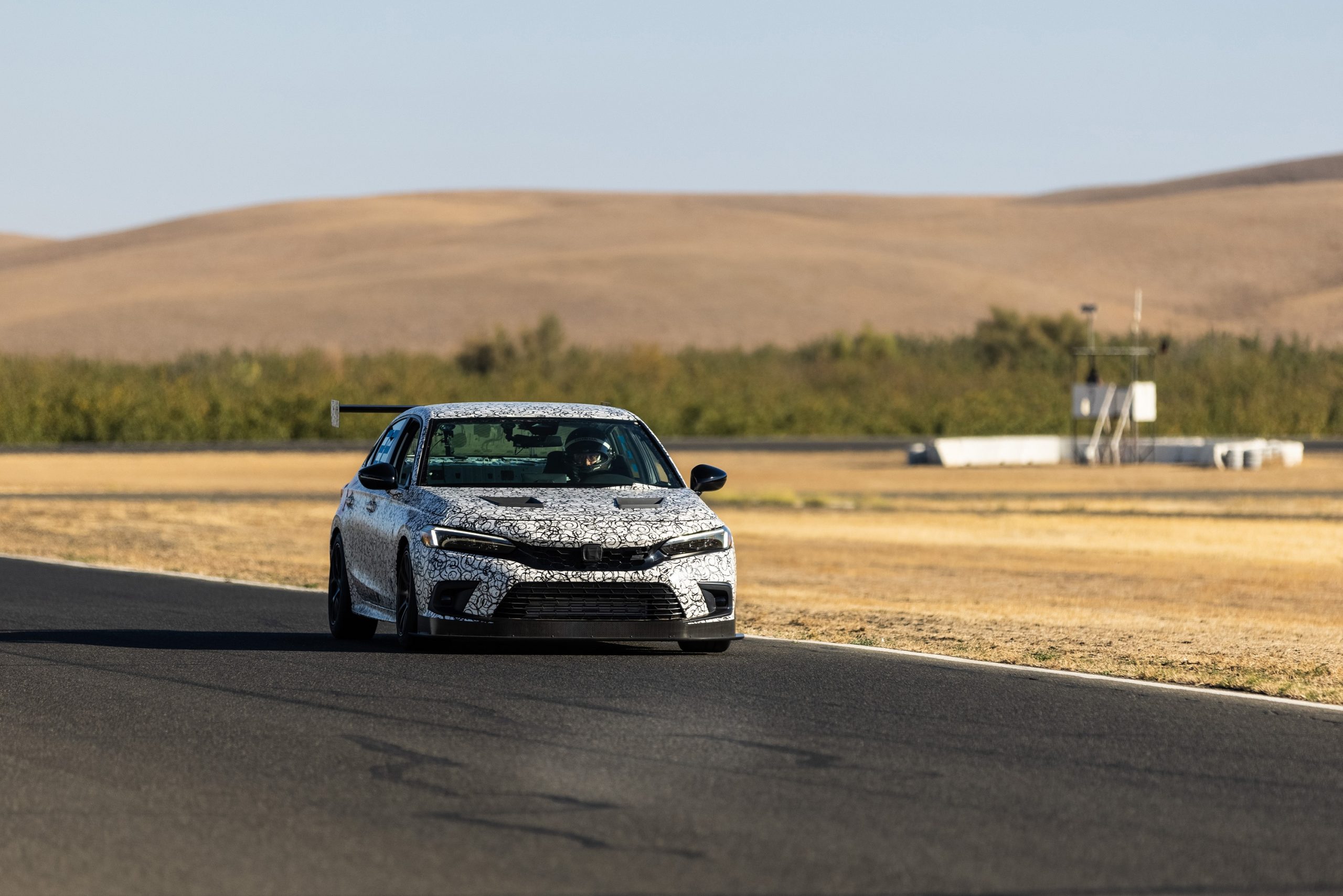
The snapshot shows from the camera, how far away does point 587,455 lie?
14.1 meters

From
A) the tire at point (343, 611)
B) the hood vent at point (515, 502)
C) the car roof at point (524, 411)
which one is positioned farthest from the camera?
the tire at point (343, 611)

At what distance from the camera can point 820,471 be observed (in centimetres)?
5156

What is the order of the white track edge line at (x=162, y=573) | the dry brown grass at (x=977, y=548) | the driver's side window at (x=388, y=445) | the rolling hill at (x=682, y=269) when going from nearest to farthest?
the driver's side window at (x=388, y=445) < the dry brown grass at (x=977, y=548) < the white track edge line at (x=162, y=573) < the rolling hill at (x=682, y=269)

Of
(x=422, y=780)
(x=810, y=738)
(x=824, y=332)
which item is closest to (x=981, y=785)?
(x=810, y=738)

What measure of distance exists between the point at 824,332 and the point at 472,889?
132739 mm

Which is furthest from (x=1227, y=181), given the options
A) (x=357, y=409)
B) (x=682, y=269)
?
(x=357, y=409)

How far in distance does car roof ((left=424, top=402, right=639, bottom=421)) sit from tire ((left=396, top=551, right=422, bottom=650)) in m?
1.25

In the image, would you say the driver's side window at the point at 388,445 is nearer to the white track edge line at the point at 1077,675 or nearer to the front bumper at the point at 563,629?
the front bumper at the point at 563,629

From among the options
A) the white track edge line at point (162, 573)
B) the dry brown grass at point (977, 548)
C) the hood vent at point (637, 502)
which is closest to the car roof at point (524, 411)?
the hood vent at point (637, 502)

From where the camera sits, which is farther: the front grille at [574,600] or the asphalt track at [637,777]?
the front grille at [574,600]

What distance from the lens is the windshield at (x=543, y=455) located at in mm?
14102

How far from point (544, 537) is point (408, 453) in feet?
7.26

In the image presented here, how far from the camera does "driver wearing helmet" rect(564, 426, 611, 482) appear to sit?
14117mm

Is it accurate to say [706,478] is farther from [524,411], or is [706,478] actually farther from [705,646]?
[524,411]
